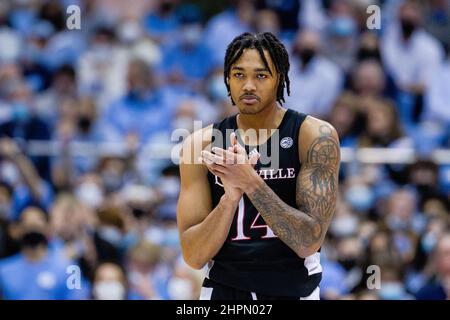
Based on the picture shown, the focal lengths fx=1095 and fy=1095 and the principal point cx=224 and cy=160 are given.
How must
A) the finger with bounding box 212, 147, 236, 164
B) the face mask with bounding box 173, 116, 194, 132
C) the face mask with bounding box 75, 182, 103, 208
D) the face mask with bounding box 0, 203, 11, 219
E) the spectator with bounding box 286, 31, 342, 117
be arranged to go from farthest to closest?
1. the spectator with bounding box 286, 31, 342, 117
2. the face mask with bounding box 173, 116, 194, 132
3. the face mask with bounding box 75, 182, 103, 208
4. the face mask with bounding box 0, 203, 11, 219
5. the finger with bounding box 212, 147, 236, 164

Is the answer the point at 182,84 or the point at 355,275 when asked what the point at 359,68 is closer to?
the point at 182,84

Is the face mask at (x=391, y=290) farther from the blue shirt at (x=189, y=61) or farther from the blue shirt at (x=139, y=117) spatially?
the blue shirt at (x=189, y=61)

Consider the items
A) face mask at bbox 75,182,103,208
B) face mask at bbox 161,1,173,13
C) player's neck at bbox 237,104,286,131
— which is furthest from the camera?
face mask at bbox 161,1,173,13

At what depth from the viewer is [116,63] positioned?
13656 millimetres

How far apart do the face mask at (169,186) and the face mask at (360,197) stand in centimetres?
182

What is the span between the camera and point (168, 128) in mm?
12703

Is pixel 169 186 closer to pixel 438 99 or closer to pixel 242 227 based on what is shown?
pixel 438 99

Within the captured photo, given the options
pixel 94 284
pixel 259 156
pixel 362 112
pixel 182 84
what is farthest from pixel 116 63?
pixel 259 156

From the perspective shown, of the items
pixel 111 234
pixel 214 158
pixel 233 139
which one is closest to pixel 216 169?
pixel 214 158

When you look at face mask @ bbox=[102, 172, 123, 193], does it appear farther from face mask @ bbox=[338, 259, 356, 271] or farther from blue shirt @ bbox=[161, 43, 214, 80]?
face mask @ bbox=[338, 259, 356, 271]

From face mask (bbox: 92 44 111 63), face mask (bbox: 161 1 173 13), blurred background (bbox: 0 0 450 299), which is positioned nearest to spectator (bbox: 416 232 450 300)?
blurred background (bbox: 0 0 450 299)

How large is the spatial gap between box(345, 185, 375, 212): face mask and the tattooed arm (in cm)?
540

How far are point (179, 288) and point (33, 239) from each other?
153 centimetres

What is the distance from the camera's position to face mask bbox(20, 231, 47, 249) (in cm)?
1034
